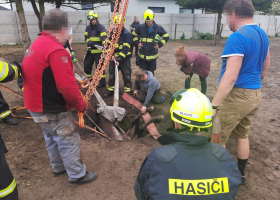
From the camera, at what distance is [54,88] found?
226cm

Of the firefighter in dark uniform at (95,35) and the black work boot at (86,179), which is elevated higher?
the firefighter in dark uniform at (95,35)

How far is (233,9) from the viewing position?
2195 mm

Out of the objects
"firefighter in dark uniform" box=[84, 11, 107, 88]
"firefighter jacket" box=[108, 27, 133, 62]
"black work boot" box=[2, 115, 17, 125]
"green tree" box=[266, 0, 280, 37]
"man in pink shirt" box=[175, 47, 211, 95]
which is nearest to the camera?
"black work boot" box=[2, 115, 17, 125]

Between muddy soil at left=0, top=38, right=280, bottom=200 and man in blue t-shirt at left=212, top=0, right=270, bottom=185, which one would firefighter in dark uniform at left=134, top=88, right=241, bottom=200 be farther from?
muddy soil at left=0, top=38, right=280, bottom=200

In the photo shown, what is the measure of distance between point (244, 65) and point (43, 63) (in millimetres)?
2022

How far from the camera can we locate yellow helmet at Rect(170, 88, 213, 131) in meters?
1.36

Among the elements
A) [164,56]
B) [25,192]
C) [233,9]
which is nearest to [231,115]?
[233,9]

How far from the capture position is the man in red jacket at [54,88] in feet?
6.88

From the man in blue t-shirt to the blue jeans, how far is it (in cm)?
160

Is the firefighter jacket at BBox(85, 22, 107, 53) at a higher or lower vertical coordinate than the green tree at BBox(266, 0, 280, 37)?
lower

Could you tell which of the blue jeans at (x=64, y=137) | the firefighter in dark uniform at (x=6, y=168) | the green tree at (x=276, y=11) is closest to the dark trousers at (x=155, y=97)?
the blue jeans at (x=64, y=137)

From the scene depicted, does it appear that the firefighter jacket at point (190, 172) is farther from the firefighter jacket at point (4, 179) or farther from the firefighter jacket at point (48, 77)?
the firefighter jacket at point (4, 179)

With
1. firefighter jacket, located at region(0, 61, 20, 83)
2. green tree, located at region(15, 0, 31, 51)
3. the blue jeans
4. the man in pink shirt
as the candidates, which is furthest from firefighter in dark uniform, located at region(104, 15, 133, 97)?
green tree, located at region(15, 0, 31, 51)

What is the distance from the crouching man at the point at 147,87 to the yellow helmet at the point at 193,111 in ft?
10.2
